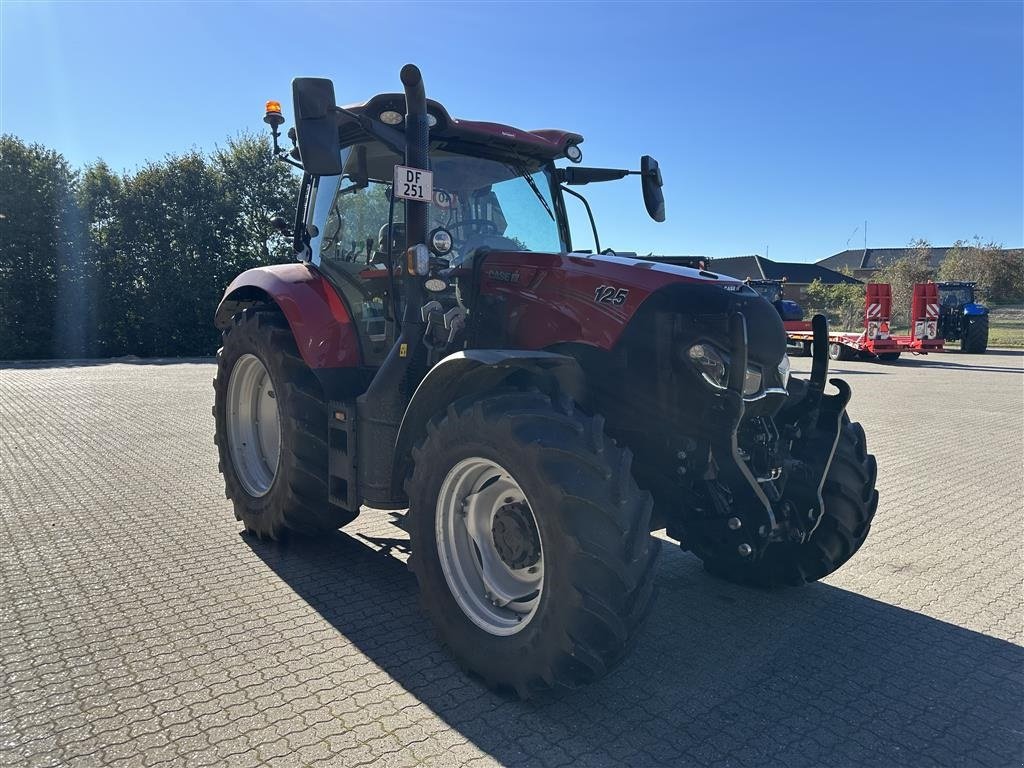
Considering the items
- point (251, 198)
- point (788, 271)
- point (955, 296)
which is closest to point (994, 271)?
point (788, 271)

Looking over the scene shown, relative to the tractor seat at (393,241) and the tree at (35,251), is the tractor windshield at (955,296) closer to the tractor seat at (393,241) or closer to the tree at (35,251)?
the tractor seat at (393,241)

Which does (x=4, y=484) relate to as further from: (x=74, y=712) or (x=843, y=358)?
(x=843, y=358)

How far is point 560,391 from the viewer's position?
111 inches

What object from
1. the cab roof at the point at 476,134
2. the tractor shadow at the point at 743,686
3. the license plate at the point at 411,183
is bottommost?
the tractor shadow at the point at 743,686

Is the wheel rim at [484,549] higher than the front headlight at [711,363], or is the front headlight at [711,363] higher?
the front headlight at [711,363]

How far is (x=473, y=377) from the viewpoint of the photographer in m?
2.98

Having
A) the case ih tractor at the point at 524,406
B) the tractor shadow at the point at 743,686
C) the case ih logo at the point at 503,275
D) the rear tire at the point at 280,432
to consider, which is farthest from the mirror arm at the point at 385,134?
the tractor shadow at the point at 743,686

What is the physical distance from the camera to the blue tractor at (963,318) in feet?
74.3

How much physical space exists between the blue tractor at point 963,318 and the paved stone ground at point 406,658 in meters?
20.6

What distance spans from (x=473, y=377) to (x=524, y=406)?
377 mm

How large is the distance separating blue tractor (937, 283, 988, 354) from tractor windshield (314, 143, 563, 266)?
23.5 metres

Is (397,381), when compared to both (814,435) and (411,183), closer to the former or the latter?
(411,183)

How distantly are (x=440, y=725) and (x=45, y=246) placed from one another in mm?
26125

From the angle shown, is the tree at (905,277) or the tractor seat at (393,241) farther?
the tree at (905,277)
